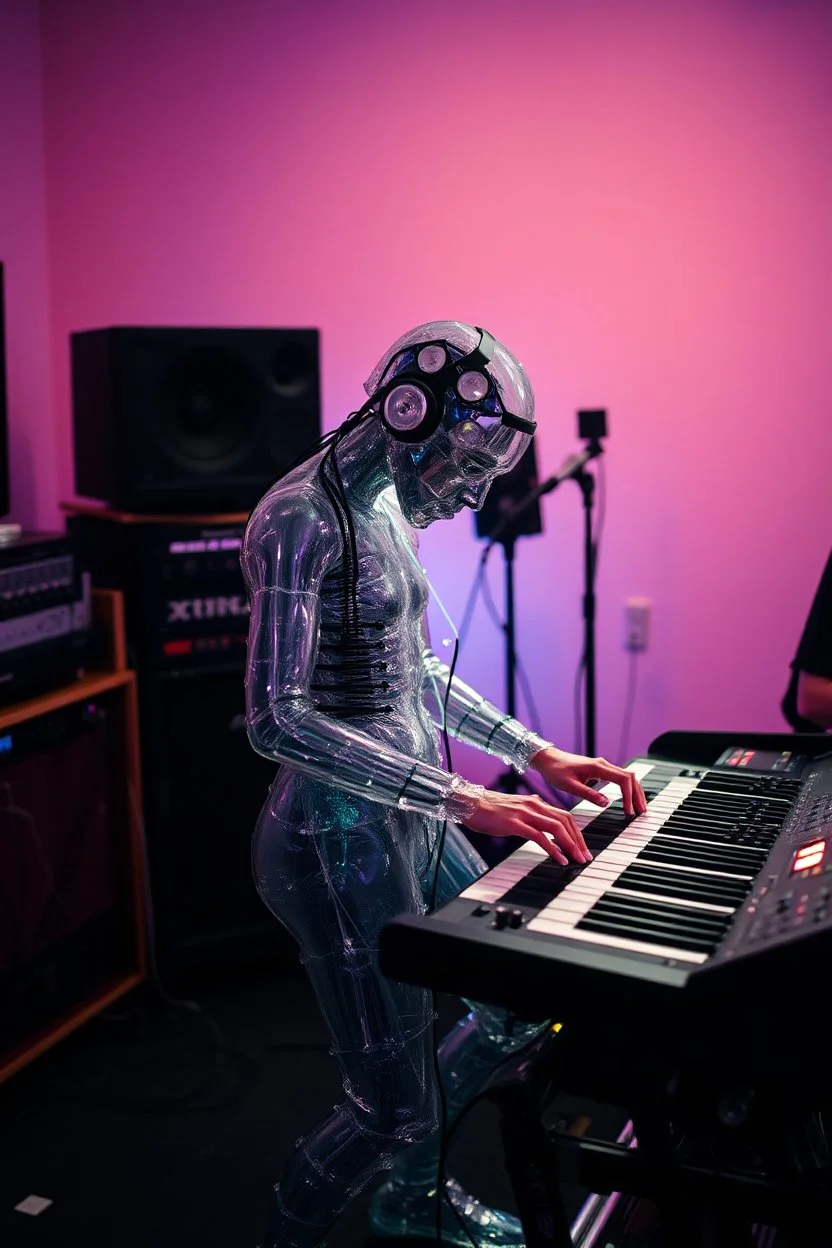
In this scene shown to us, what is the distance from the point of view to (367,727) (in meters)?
1.67

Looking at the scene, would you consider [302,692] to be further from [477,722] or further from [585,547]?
[585,547]

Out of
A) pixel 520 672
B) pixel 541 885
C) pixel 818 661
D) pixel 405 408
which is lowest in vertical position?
pixel 520 672

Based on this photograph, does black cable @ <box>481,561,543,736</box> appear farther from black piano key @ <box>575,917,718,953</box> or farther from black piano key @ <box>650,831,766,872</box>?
black piano key @ <box>575,917,718,953</box>

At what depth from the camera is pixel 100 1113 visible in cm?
260

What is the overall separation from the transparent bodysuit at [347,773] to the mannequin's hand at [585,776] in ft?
0.60

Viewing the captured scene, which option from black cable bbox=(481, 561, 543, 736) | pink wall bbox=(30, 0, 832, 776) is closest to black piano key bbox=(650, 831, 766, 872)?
pink wall bbox=(30, 0, 832, 776)

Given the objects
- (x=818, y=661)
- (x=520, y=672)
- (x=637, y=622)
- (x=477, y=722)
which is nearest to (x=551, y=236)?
(x=637, y=622)

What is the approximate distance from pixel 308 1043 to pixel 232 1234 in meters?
0.69

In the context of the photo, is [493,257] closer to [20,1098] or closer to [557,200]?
[557,200]

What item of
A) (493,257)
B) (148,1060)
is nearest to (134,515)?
(148,1060)

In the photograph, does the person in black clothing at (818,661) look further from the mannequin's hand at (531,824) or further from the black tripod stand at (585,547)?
the black tripod stand at (585,547)

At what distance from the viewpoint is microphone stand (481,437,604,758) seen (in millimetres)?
3420

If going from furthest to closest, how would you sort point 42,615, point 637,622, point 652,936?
point 637,622, point 42,615, point 652,936

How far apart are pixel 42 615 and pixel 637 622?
6.28ft
